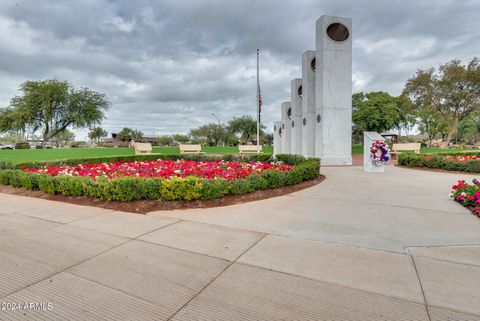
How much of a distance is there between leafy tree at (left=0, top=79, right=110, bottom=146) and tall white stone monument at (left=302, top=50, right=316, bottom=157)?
39.1m

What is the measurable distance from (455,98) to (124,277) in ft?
131

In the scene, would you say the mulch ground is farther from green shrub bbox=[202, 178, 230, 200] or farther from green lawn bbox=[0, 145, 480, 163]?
green lawn bbox=[0, 145, 480, 163]

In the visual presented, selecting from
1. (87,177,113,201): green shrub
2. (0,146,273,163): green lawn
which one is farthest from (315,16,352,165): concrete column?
(0,146,273,163): green lawn

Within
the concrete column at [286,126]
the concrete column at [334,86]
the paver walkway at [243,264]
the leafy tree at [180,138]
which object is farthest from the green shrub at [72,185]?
the leafy tree at [180,138]

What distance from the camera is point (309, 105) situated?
15820 millimetres

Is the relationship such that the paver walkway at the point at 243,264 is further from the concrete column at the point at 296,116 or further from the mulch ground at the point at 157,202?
the concrete column at the point at 296,116

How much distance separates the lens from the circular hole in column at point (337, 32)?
1386 centimetres

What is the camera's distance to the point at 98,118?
4450 centimetres

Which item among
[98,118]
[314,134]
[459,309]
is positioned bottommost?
[459,309]

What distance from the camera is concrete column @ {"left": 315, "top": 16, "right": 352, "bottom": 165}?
13.8 metres

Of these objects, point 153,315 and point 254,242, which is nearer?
point 153,315

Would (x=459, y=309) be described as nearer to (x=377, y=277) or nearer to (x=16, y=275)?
(x=377, y=277)

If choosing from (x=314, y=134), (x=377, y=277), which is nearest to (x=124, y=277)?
(x=377, y=277)

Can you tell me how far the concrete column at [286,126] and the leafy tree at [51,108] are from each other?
115 feet
